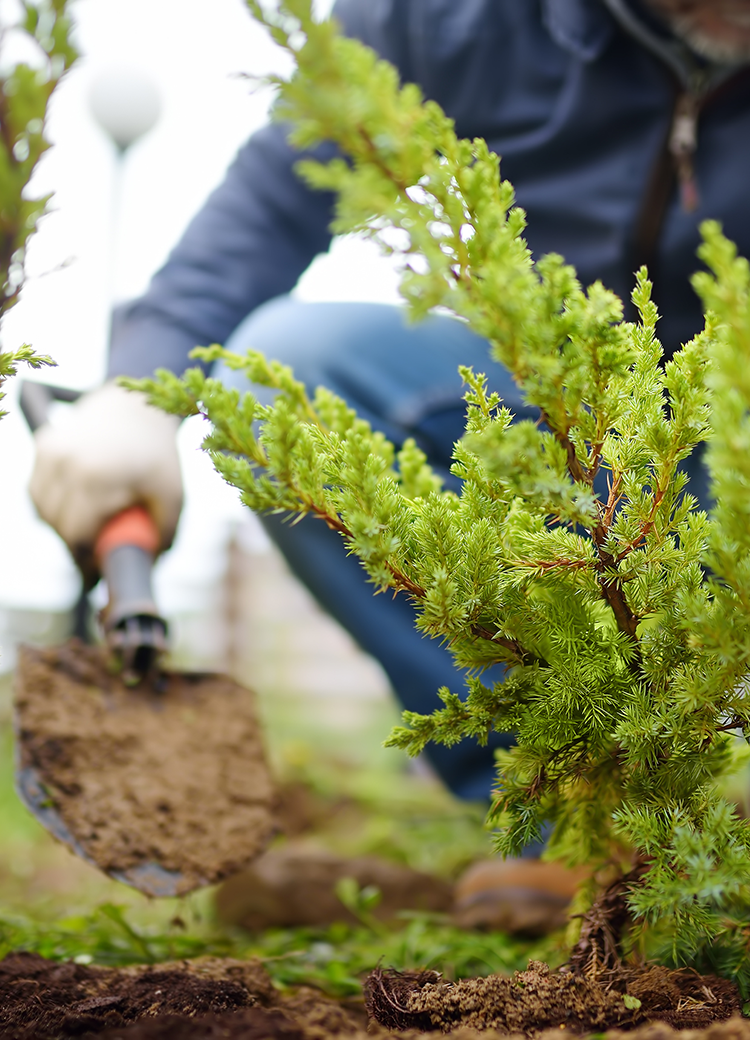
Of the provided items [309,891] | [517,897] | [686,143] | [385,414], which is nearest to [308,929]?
[309,891]

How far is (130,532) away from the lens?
1745mm

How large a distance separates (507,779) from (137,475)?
1.11 m

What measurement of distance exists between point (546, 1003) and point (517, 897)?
46.8 inches

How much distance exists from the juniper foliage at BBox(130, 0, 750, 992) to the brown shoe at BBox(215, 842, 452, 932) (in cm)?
132

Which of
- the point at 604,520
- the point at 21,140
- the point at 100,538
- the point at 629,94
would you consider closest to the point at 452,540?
the point at 604,520

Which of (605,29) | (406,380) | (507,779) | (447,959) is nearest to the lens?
(507,779)

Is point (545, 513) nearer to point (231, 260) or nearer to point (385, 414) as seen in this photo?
point (385, 414)

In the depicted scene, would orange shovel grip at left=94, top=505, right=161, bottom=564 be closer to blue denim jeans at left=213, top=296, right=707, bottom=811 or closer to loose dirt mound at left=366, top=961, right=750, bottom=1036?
blue denim jeans at left=213, top=296, right=707, bottom=811

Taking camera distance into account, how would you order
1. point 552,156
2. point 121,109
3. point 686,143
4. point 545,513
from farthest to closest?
1. point 121,109
2. point 552,156
3. point 686,143
4. point 545,513

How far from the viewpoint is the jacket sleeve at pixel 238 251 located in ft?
7.27

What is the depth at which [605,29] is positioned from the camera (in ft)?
7.26

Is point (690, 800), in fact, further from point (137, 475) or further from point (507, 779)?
point (137, 475)

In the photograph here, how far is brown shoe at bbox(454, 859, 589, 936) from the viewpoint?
1.86 m

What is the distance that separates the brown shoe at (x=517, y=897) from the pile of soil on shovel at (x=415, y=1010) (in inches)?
37.4
